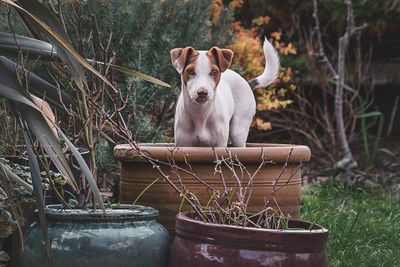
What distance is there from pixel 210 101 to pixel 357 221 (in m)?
1.53

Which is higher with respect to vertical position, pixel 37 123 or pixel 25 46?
pixel 25 46

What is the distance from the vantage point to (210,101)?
10.3ft

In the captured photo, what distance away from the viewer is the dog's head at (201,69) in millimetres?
3043

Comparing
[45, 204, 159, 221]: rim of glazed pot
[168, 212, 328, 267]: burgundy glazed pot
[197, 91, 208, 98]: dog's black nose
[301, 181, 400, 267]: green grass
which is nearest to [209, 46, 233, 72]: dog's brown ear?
[197, 91, 208, 98]: dog's black nose

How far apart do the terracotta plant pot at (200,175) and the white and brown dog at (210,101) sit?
0.29 m

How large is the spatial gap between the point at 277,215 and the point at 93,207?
0.64m

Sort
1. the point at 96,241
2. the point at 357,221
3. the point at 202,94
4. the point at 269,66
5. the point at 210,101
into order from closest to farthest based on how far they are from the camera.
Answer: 1. the point at 96,241
2. the point at 202,94
3. the point at 210,101
4. the point at 269,66
5. the point at 357,221

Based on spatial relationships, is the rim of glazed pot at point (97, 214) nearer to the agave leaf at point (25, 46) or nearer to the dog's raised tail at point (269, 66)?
the agave leaf at point (25, 46)

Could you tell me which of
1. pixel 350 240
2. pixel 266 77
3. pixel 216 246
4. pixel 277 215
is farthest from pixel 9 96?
pixel 350 240

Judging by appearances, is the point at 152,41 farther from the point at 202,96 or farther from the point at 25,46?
the point at 25,46

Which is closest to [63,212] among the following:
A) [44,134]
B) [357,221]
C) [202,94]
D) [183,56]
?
[44,134]

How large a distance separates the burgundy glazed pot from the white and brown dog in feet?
2.64

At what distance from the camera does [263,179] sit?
294cm

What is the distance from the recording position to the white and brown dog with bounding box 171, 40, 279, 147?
308 cm
